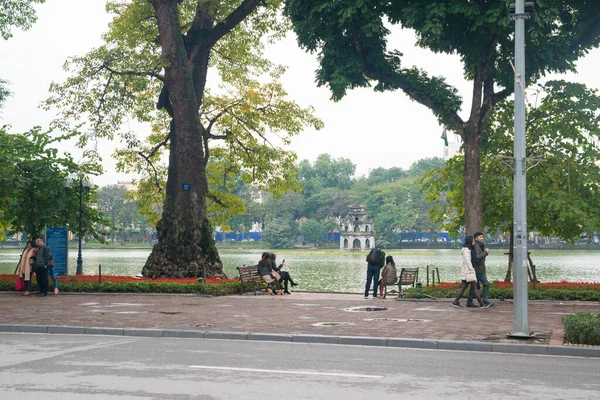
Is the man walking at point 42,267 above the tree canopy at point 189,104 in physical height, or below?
below

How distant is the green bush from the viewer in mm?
11883

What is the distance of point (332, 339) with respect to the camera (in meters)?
13.2

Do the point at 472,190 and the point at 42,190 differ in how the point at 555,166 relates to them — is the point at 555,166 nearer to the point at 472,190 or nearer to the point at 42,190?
the point at 472,190

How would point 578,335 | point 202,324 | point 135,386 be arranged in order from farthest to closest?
1. point 202,324
2. point 578,335
3. point 135,386

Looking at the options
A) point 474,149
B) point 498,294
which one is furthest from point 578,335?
point 474,149

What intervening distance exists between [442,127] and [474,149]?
4.67 meters

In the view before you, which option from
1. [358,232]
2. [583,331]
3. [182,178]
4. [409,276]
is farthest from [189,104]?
[358,232]

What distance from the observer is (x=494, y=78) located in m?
25.6

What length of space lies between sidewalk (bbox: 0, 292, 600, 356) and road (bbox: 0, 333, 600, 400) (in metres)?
1.51

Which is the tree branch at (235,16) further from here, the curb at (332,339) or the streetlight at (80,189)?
the curb at (332,339)

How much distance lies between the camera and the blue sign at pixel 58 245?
27.5m

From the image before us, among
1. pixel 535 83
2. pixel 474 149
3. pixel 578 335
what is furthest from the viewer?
pixel 535 83

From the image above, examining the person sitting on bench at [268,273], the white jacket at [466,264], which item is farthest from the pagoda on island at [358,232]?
the white jacket at [466,264]

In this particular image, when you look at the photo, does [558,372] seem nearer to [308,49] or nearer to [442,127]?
Answer: [308,49]
